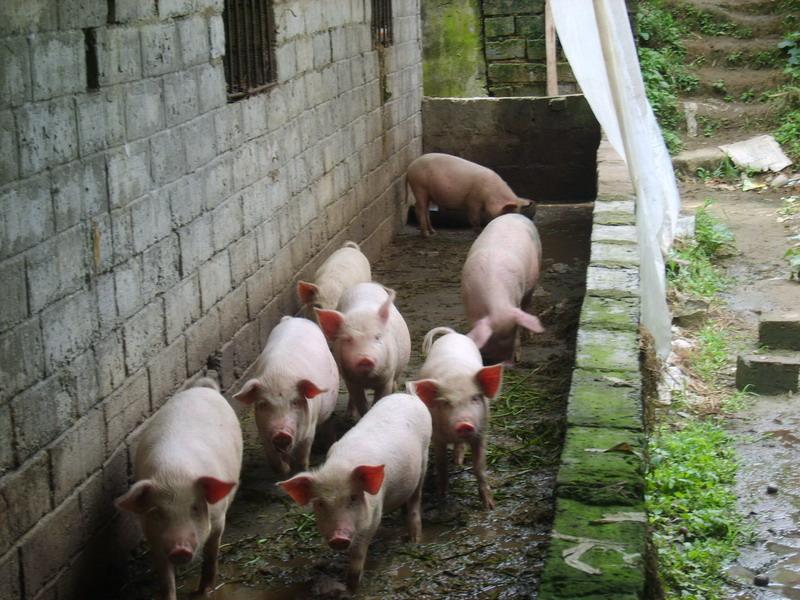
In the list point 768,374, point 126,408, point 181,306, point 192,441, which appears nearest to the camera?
point 192,441

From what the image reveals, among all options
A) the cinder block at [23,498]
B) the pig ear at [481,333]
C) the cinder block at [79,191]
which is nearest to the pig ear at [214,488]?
the cinder block at [23,498]

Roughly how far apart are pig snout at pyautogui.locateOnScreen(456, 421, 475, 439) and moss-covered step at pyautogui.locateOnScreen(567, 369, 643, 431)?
1.36ft

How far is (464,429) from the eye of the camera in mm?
4766

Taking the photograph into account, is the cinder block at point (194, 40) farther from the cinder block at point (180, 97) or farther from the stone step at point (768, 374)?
the stone step at point (768, 374)

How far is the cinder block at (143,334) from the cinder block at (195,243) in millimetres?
374

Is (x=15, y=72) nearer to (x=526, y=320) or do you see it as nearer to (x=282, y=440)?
(x=282, y=440)

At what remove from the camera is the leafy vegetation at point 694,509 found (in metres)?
4.94

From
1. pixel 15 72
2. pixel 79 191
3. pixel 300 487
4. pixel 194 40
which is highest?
pixel 194 40

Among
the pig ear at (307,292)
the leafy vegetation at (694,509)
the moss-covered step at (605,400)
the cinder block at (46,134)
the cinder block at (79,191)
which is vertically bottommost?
the leafy vegetation at (694,509)

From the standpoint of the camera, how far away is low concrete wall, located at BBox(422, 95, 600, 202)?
11.5m

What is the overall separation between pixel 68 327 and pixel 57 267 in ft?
0.75

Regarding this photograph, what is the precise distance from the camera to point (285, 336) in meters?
5.31

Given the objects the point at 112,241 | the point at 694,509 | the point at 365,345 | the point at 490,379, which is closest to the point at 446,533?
the point at 490,379

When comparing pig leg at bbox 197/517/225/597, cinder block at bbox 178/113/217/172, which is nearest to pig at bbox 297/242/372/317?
cinder block at bbox 178/113/217/172
